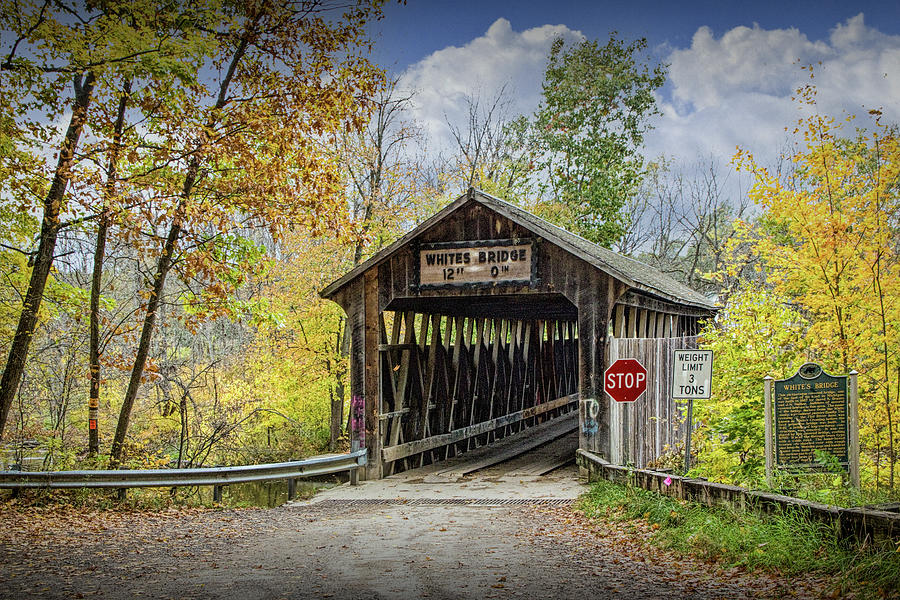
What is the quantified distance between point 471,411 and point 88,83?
974 centimetres

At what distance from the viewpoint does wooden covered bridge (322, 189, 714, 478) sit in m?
12.3

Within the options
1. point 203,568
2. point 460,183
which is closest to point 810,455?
point 203,568

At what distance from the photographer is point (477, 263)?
43.1ft

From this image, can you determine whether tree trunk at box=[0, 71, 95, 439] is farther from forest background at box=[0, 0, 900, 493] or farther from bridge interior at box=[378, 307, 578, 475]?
bridge interior at box=[378, 307, 578, 475]

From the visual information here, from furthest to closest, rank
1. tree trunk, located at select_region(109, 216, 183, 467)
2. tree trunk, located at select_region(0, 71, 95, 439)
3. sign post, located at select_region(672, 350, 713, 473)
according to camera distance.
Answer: tree trunk, located at select_region(109, 216, 183, 467), tree trunk, located at select_region(0, 71, 95, 439), sign post, located at select_region(672, 350, 713, 473)

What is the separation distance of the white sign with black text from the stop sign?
1265 mm

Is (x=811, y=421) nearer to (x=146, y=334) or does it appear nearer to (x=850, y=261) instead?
(x=850, y=261)

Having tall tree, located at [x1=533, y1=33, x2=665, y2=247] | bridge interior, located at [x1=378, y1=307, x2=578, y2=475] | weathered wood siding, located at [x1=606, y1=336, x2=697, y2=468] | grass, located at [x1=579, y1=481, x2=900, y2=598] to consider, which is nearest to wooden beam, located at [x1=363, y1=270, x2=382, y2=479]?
bridge interior, located at [x1=378, y1=307, x2=578, y2=475]

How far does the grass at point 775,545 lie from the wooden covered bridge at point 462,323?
351 centimetres

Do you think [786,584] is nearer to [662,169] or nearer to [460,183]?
[460,183]

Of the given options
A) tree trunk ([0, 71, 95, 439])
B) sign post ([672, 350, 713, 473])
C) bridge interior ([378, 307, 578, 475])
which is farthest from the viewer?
bridge interior ([378, 307, 578, 475])

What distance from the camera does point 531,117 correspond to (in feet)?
115

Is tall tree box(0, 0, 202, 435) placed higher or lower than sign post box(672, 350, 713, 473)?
higher

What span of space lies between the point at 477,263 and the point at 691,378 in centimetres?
452
